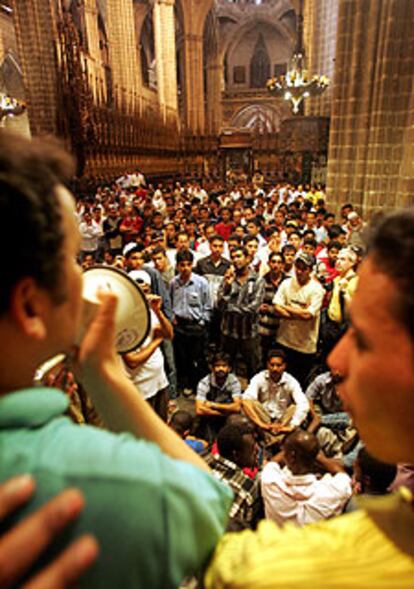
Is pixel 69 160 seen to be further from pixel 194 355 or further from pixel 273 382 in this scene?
pixel 194 355

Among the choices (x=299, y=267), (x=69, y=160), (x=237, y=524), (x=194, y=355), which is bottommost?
(x=194, y=355)

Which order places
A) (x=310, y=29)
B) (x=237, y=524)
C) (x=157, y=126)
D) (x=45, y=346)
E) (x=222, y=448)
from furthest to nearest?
(x=157, y=126), (x=310, y=29), (x=222, y=448), (x=237, y=524), (x=45, y=346)

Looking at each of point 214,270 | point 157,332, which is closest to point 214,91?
point 214,270

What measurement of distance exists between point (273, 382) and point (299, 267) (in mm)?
1270

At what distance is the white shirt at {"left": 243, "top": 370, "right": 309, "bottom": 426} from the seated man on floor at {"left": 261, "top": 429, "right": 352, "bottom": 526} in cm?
125

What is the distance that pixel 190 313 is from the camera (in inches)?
187

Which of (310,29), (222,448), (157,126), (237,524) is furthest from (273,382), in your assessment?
(310,29)

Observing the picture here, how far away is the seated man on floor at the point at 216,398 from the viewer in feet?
13.4

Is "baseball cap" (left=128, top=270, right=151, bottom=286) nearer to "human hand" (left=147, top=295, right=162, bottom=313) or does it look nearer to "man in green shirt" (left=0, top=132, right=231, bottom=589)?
"human hand" (left=147, top=295, right=162, bottom=313)

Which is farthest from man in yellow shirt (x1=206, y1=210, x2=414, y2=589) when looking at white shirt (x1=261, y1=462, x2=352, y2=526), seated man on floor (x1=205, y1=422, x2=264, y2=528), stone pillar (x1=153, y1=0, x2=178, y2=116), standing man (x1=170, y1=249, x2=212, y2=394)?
stone pillar (x1=153, y1=0, x2=178, y2=116)

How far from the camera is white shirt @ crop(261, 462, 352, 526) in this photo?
2.45 metres

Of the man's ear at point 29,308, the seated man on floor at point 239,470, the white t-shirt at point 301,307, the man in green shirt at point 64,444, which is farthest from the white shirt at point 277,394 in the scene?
the man's ear at point 29,308

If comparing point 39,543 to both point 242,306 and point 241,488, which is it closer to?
point 241,488

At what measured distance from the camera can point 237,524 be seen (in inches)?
81.1
